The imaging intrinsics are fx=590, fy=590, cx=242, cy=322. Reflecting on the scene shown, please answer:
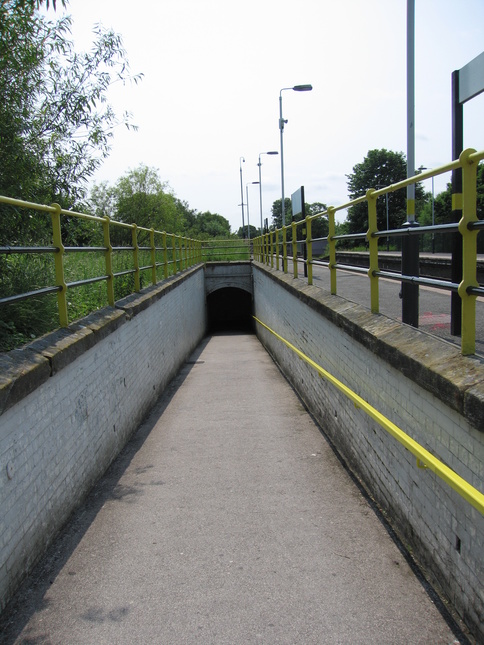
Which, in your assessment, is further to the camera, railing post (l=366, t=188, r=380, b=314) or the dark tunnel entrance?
the dark tunnel entrance

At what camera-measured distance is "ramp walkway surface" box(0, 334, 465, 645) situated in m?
3.34

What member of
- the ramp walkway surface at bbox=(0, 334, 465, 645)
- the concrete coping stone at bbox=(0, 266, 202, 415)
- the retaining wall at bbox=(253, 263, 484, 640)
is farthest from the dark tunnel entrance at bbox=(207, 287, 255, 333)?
the ramp walkway surface at bbox=(0, 334, 465, 645)

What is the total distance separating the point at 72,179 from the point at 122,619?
5.66 m

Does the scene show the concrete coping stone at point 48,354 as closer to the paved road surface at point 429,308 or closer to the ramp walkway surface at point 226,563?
the ramp walkway surface at point 226,563

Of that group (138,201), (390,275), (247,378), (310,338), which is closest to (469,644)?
(390,275)

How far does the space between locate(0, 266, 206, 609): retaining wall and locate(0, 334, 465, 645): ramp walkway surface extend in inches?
9.2

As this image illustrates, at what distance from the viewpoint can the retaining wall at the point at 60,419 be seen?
3697 mm

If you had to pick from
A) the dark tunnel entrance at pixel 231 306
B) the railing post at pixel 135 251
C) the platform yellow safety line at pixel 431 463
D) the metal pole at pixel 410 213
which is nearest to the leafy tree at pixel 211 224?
the dark tunnel entrance at pixel 231 306

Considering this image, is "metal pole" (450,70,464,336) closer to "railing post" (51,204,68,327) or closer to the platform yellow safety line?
the platform yellow safety line

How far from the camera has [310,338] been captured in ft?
29.0

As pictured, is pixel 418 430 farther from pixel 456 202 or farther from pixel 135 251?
pixel 135 251

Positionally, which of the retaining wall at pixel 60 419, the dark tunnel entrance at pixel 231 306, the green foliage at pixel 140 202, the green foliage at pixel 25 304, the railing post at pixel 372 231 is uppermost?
the green foliage at pixel 140 202

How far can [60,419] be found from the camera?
4738mm

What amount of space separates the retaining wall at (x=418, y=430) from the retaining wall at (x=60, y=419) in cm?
255
